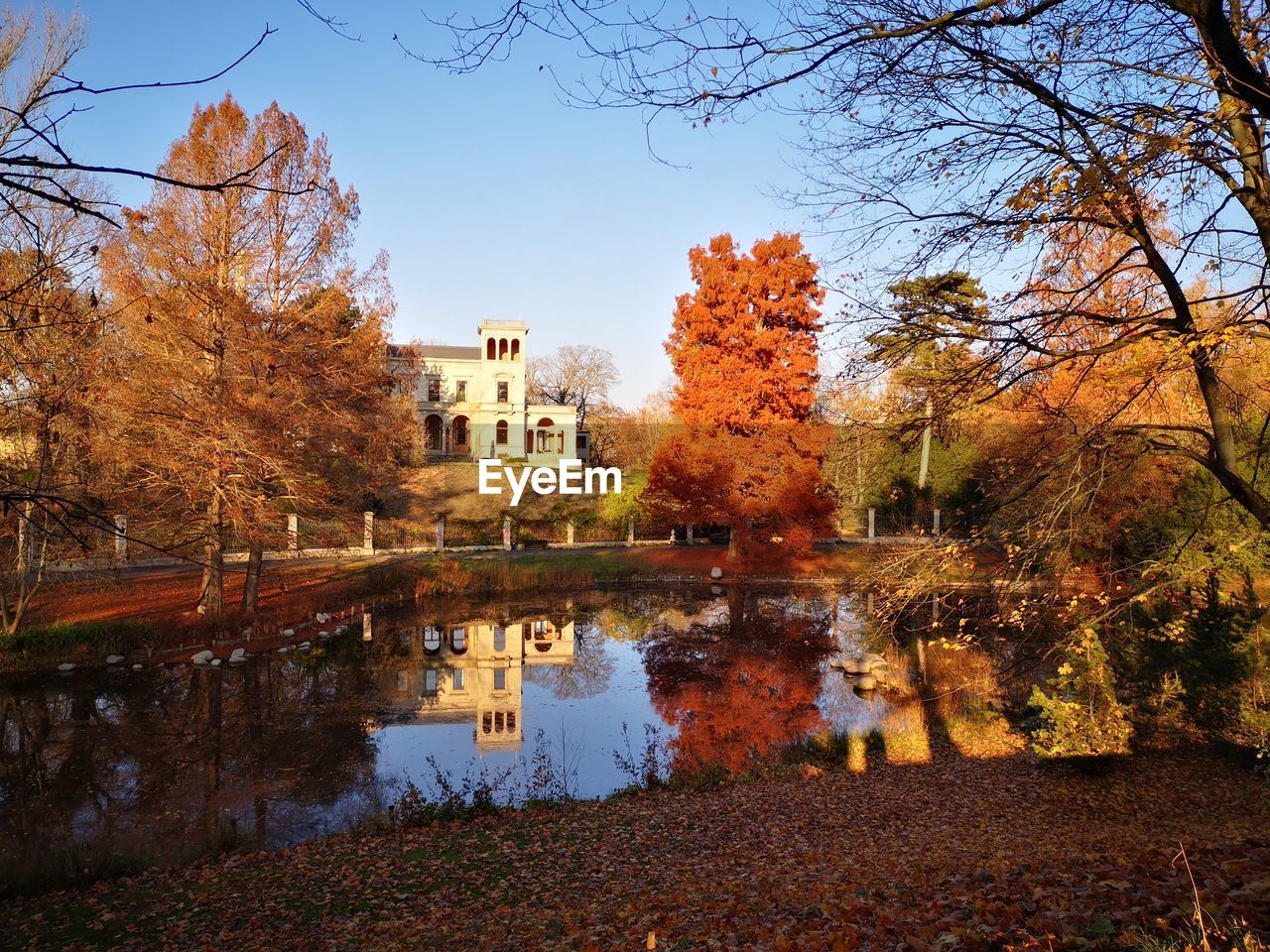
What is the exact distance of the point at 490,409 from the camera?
4928cm

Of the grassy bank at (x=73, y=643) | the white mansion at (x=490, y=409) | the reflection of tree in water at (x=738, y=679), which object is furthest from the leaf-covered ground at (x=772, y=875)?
the white mansion at (x=490, y=409)

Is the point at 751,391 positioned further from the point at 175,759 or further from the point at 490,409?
the point at 490,409

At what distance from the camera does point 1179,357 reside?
4.93 metres

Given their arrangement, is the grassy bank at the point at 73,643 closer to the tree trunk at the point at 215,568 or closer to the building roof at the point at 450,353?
the tree trunk at the point at 215,568

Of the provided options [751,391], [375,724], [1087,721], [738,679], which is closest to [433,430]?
[751,391]

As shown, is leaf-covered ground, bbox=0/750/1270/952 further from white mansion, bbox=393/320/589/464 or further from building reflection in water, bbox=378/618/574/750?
white mansion, bbox=393/320/589/464

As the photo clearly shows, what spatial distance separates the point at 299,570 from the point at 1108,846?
2307cm

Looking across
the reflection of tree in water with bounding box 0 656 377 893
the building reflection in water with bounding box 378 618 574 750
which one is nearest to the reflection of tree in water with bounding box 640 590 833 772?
the building reflection in water with bounding box 378 618 574 750

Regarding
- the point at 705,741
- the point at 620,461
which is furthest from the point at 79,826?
the point at 620,461

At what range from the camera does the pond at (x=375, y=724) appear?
9.45m

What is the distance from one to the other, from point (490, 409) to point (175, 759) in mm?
38914

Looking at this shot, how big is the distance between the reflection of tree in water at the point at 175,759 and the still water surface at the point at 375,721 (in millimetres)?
36

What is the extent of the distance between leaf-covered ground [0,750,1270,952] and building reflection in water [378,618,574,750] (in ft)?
14.2

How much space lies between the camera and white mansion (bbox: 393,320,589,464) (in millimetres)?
49312
